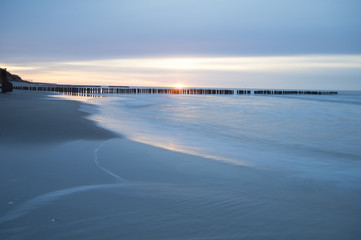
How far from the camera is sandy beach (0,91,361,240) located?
3.05 m

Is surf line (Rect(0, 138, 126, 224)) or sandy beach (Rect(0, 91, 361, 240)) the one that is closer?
sandy beach (Rect(0, 91, 361, 240))

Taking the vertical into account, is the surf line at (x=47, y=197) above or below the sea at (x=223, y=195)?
above

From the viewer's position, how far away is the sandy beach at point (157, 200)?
3053mm

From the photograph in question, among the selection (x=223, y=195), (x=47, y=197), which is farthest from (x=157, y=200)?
(x=47, y=197)

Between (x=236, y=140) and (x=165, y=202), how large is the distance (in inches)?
267

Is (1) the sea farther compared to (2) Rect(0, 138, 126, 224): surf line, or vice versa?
(2) Rect(0, 138, 126, 224): surf line

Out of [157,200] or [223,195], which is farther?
[223,195]

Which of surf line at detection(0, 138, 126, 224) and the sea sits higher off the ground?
surf line at detection(0, 138, 126, 224)

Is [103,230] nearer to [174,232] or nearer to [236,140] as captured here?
[174,232]

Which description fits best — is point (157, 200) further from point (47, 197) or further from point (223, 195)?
point (47, 197)

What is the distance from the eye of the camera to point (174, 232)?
3010 mm

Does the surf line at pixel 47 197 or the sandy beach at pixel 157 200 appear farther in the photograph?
the surf line at pixel 47 197

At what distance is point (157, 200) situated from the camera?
12.6 ft

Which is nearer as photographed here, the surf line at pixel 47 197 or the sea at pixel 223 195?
the sea at pixel 223 195
